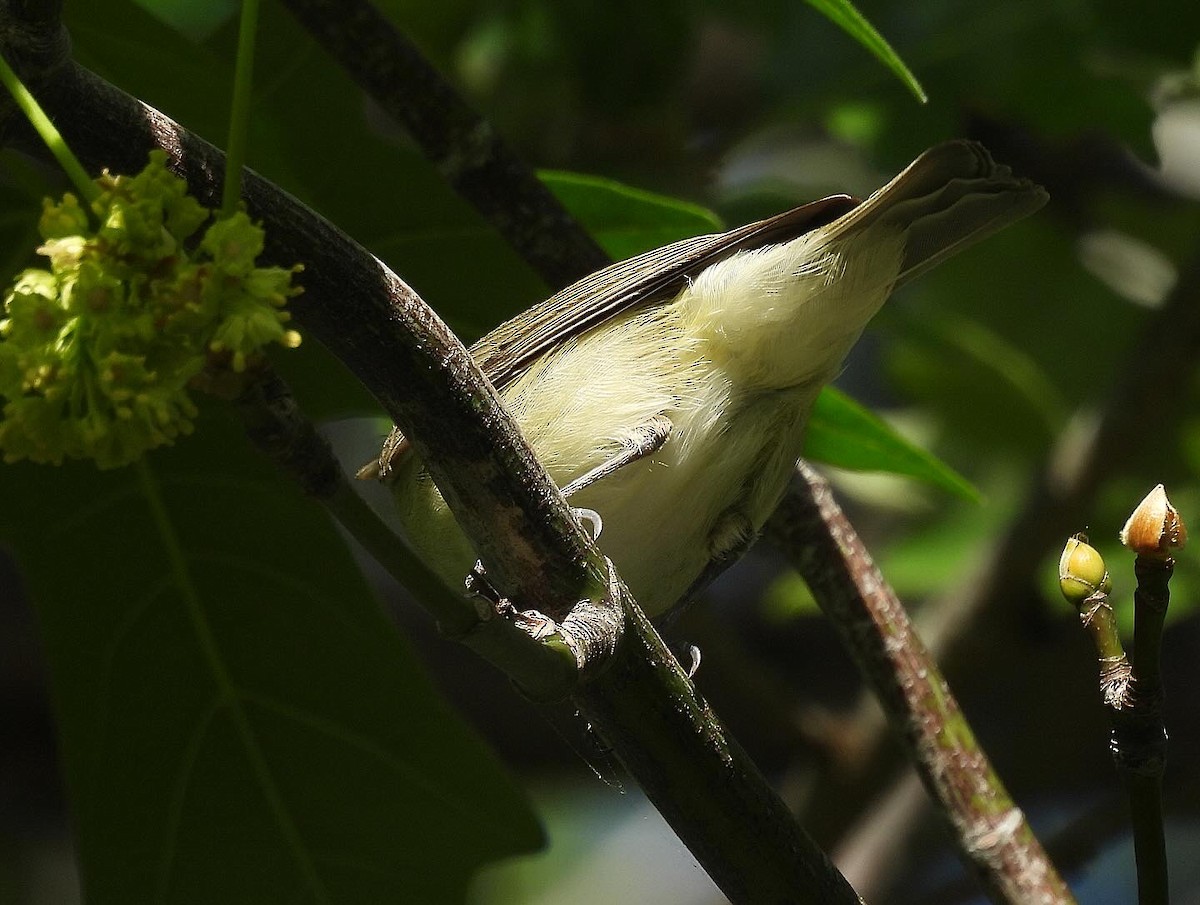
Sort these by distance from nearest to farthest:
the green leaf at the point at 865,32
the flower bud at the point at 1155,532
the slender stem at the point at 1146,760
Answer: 1. the flower bud at the point at 1155,532
2. the slender stem at the point at 1146,760
3. the green leaf at the point at 865,32

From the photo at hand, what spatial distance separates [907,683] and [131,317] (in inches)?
78.2

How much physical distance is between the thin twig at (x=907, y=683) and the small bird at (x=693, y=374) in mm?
260

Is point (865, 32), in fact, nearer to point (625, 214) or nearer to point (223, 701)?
point (625, 214)

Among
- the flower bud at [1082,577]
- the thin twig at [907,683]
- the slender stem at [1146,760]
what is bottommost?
the slender stem at [1146,760]

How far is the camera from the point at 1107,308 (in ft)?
18.2

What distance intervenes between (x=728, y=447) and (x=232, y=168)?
140 cm

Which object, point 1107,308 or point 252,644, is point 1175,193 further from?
point 252,644

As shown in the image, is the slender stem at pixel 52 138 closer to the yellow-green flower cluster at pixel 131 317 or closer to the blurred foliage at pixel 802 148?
the yellow-green flower cluster at pixel 131 317

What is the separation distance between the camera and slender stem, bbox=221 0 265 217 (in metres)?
1.42

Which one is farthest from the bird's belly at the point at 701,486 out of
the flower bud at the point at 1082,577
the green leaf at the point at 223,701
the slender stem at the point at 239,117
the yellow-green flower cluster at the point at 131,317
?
the yellow-green flower cluster at the point at 131,317

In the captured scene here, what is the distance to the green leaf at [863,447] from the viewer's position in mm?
2867

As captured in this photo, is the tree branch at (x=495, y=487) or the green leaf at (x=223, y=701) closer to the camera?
the tree branch at (x=495, y=487)

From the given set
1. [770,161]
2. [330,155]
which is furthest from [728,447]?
[770,161]

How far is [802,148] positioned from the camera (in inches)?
265
